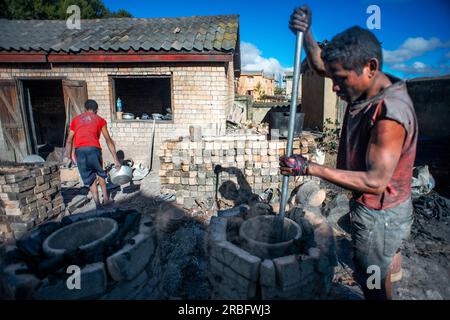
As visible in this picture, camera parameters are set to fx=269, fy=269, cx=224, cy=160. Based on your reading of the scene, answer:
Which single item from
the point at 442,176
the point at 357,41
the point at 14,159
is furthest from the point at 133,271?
the point at 14,159

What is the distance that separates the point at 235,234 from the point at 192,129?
2.92 m

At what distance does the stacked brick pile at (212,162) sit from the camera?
16.7 ft

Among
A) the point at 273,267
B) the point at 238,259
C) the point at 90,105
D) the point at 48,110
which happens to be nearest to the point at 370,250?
the point at 273,267

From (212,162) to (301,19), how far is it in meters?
3.41

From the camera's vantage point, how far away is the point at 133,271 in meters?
2.21

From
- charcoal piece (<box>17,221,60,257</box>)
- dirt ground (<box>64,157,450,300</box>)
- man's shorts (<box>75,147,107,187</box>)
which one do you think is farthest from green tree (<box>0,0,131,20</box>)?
charcoal piece (<box>17,221,60,257</box>)

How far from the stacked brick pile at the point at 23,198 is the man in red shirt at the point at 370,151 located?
14.3ft

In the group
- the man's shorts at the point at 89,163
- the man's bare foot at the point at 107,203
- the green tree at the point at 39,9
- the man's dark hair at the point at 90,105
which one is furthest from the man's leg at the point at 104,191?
the green tree at the point at 39,9

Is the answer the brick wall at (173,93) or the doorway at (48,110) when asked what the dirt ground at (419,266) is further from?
the doorway at (48,110)

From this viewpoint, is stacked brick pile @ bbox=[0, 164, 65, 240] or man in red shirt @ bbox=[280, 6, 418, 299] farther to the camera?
stacked brick pile @ bbox=[0, 164, 65, 240]

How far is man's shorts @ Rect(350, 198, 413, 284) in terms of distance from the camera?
1964 mm

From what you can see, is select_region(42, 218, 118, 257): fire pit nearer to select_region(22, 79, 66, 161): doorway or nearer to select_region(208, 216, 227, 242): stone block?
select_region(208, 216, 227, 242): stone block

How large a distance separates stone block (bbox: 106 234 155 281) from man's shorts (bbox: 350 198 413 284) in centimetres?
176

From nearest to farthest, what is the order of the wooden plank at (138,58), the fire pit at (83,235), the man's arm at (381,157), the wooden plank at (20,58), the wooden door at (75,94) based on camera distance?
the man's arm at (381,157) < the fire pit at (83,235) < the wooden plank at (138,58) < the wooden plank at (20,58) < the wooden door at (75,94)
